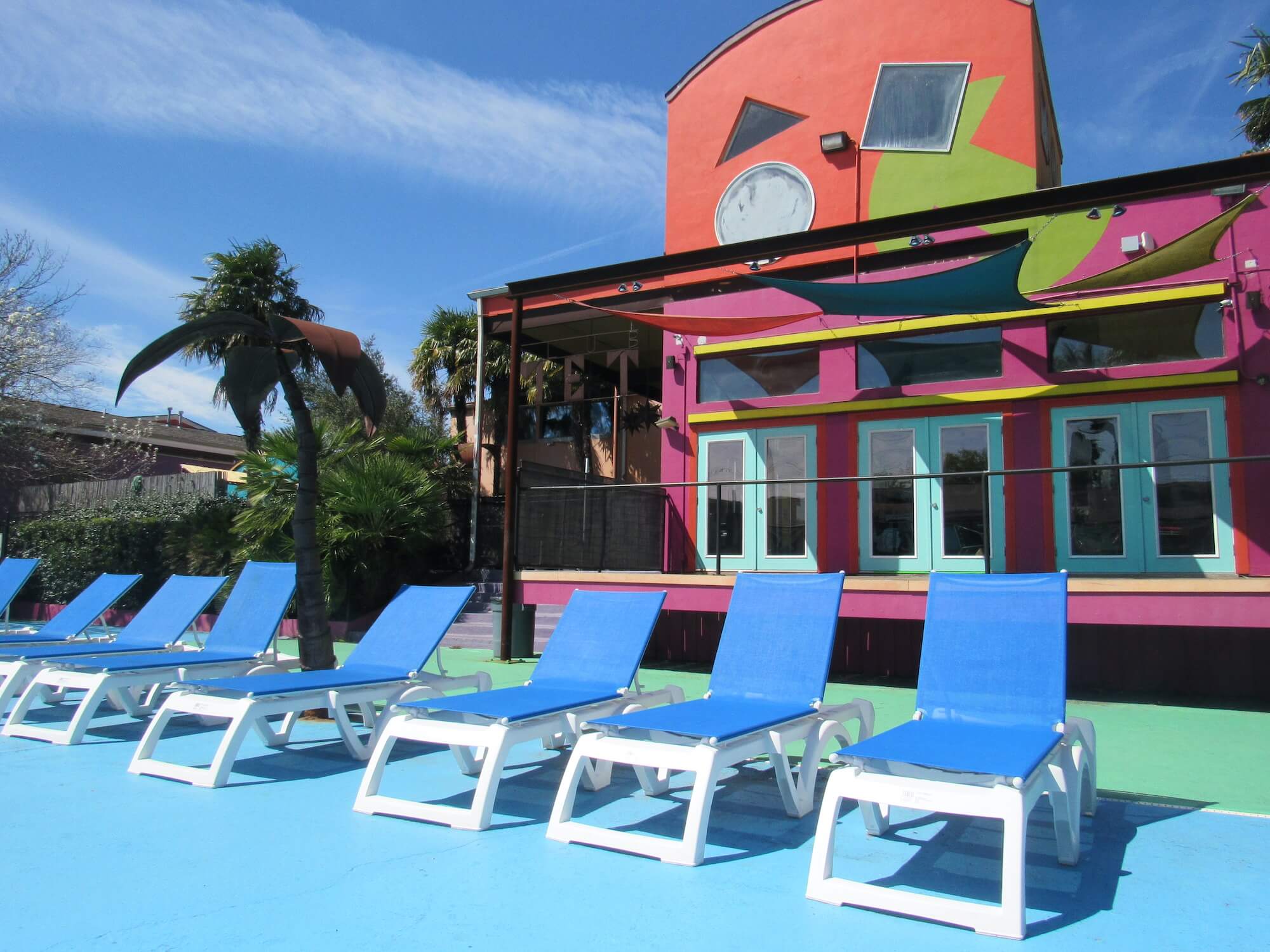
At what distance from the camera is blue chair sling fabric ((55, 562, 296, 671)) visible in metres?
6.55

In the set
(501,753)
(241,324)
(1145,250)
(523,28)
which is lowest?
(501,753)

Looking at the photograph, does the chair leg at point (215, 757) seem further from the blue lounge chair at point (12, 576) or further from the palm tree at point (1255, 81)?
the palm tree at point (1255, 81)

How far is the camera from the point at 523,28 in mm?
10055

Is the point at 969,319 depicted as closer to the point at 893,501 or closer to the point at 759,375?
the point at 893,501

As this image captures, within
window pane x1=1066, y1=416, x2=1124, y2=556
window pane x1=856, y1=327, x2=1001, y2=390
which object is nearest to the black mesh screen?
window pane x1=856, y1=327, x2=1001, y2=390

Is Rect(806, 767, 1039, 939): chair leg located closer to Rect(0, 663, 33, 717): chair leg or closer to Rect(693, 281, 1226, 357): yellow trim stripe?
Rect(0, 663, 33, 717): chair leg

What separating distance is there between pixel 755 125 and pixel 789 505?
18.2 ft

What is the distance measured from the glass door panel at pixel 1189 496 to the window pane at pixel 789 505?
3.57 m

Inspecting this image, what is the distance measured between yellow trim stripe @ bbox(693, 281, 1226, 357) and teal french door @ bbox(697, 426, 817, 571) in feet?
3.64

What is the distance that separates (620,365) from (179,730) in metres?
10.8

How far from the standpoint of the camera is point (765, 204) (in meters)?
12.1

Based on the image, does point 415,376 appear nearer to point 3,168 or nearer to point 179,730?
point 3,168

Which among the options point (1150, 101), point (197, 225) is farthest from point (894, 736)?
point (197, 225)

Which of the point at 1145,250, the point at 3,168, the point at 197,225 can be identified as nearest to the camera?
the point at 1145,250
